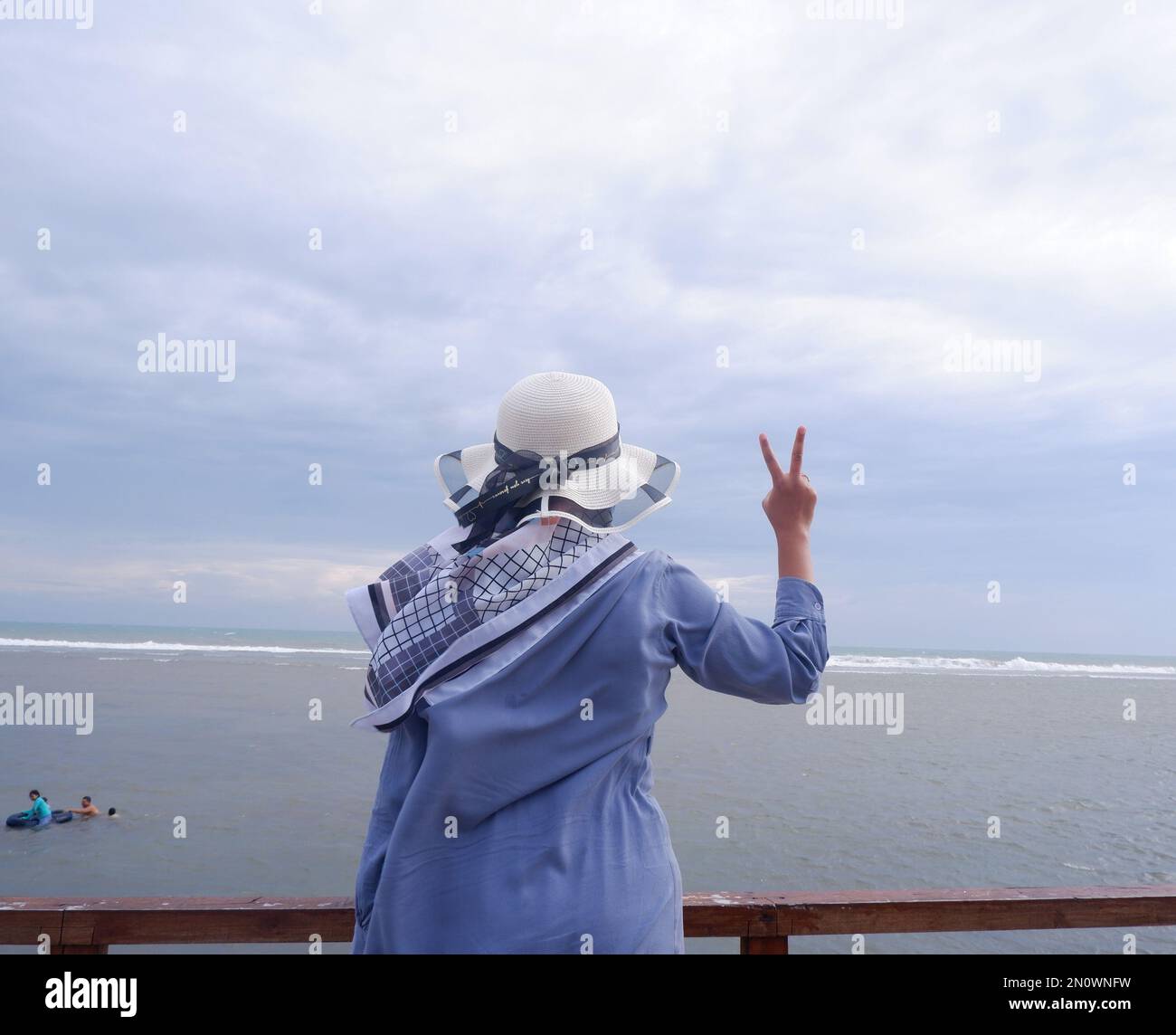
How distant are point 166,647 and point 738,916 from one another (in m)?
36.4

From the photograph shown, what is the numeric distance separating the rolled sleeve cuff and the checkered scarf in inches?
13.0

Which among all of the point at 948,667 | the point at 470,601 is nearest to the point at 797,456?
Answer: the point at 470,601

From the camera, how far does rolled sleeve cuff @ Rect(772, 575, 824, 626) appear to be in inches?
57.6

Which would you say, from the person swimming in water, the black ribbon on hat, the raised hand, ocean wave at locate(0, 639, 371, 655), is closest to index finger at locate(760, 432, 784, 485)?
the raised hand

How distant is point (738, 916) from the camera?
6.72 feet

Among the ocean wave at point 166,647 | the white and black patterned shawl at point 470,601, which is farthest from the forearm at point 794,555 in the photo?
the ocean wave at point 166,647

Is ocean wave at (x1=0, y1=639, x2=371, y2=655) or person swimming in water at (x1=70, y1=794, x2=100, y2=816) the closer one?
person swimming in water at (x1=70, y1=794, x2=100, y2=816)

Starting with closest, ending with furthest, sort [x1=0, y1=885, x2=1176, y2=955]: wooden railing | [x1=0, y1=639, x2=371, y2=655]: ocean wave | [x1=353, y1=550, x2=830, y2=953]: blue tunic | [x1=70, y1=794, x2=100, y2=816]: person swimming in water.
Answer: [x1=353, y1=550, x2=830, y2=953]: blue tunic < [x1=0, y1=885, x2=1176, y2=955]: wooden railing < [x1=70, y1=794, x2=100, y2=816]: person swimming in water < [x1=0, y1=639, x2=371, y2=655]: ocean wave

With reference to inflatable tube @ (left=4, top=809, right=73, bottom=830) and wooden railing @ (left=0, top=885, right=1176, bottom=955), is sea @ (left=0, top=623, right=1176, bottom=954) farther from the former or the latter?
wooden railing @ (left=0, top=885, right=1176, bottom=955)

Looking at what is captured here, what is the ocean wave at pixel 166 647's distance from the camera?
3256 cm

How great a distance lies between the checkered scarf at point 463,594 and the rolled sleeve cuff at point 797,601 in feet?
1.09

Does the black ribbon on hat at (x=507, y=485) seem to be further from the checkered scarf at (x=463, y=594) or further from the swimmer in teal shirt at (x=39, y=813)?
the swimmer in teal shirt at (x=39, y=813)
